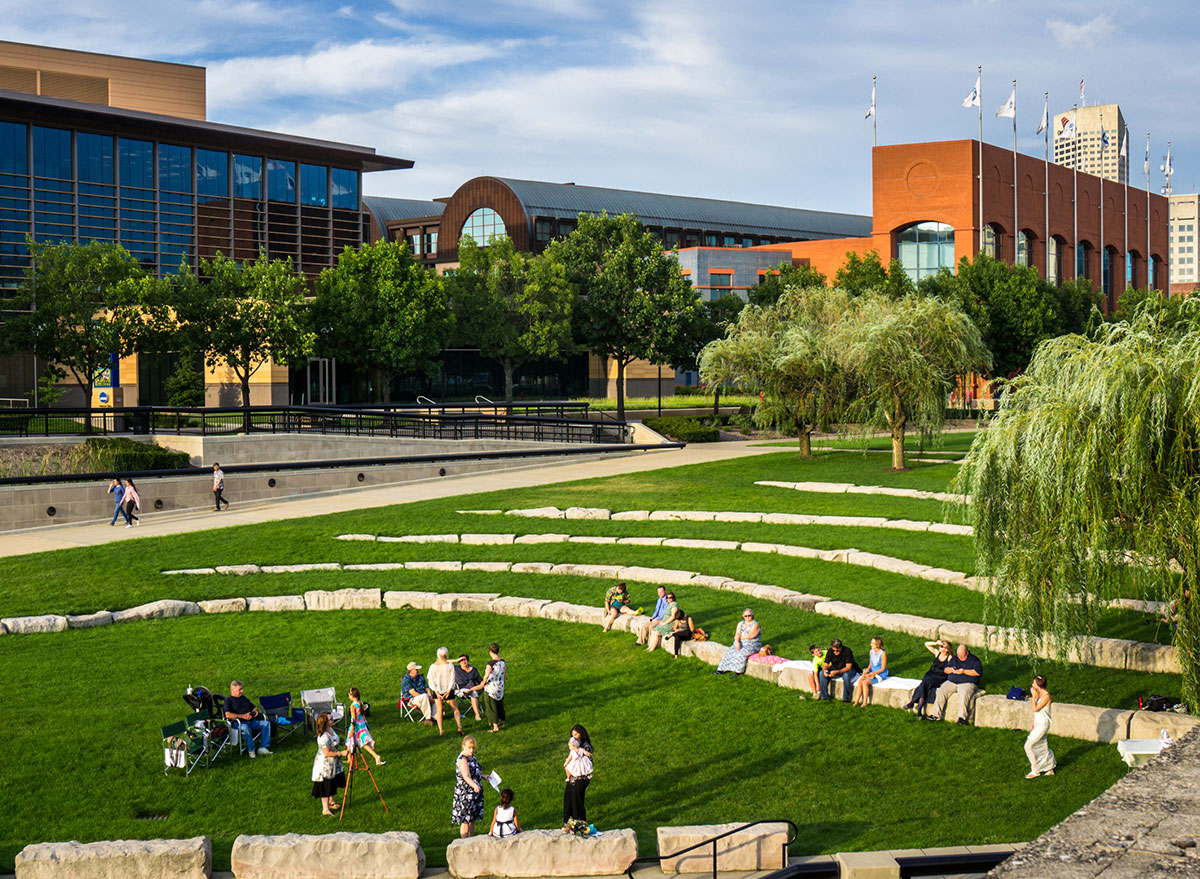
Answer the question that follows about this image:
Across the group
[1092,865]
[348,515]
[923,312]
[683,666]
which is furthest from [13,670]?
[923,312]

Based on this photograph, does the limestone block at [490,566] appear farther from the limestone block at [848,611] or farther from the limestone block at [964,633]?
the limestone block at [964,633]

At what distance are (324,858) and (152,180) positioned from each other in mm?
63642

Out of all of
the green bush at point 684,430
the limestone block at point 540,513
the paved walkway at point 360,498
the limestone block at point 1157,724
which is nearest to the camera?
the limestone block at point 1157,724

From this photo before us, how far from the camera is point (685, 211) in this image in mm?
95812

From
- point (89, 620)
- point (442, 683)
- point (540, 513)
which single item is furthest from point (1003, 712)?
point (540, 513)

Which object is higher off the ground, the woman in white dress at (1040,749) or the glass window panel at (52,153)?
the glass window panel at (52,153)

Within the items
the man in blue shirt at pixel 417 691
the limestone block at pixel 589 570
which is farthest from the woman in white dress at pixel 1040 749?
the limestone block at pixel 589 570

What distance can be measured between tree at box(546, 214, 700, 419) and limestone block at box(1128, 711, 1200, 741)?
1760 inches

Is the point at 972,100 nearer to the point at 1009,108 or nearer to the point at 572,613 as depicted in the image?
the point at 1009,108

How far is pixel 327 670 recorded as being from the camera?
17875mm

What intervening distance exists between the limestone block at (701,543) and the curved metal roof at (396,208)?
74.2 meters

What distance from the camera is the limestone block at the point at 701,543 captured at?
82.1ft

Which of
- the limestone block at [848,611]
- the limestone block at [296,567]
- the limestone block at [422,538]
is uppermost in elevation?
the limestone block at [422,538]

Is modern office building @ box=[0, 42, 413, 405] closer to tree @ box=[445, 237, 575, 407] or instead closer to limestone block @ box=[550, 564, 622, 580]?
tree @ box=[445, 237, 575, 407]
